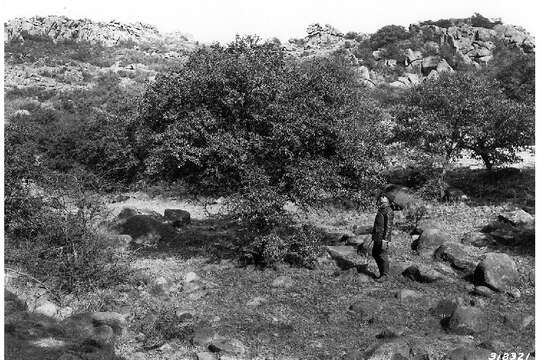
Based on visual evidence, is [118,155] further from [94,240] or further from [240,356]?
[240,356]

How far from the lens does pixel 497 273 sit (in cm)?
1359

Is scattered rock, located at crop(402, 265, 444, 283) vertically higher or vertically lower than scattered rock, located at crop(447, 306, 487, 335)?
lower

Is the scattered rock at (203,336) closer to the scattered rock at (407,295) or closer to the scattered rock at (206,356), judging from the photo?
the scattered rock at (206,356)

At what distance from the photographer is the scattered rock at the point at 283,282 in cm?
1412

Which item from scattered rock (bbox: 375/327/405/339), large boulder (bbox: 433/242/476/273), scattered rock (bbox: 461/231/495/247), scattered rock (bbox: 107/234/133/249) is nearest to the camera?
scattered rock (bbox: 375/327/405/339)

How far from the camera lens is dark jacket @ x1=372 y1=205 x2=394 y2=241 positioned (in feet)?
45.4

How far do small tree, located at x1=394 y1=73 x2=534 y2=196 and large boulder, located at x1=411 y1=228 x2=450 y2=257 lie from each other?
18.9ft

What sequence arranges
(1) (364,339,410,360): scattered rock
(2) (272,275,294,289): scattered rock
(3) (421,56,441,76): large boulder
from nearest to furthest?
(1) (364,339,410,360): scattered rock
(2) (272,275,294,289): scattered rock
(3) (421,56,441,76): large boulder

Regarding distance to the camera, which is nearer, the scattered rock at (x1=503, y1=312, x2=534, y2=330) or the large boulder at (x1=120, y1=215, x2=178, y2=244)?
the scattered rock at (x1=503, y1=312, x2=534, y2=330)

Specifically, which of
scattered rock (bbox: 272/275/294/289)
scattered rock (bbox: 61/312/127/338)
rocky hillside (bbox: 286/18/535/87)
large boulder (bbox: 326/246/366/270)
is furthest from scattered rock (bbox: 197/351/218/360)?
rocky hillside (bbox: 286/18/535/87)

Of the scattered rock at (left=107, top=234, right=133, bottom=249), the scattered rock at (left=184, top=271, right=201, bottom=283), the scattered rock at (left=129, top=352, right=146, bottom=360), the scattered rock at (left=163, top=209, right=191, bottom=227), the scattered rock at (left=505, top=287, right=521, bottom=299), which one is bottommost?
the scattered rock at (left=163, top=209, right=191, bottom=227)

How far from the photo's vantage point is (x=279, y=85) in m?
14.6

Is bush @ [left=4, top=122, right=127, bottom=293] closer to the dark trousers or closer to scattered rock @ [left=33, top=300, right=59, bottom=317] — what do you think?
scattered rock @ [left=33, top=300, right=59, bottom=317]

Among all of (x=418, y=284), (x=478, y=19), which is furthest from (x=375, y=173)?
(x=478, y=19)
